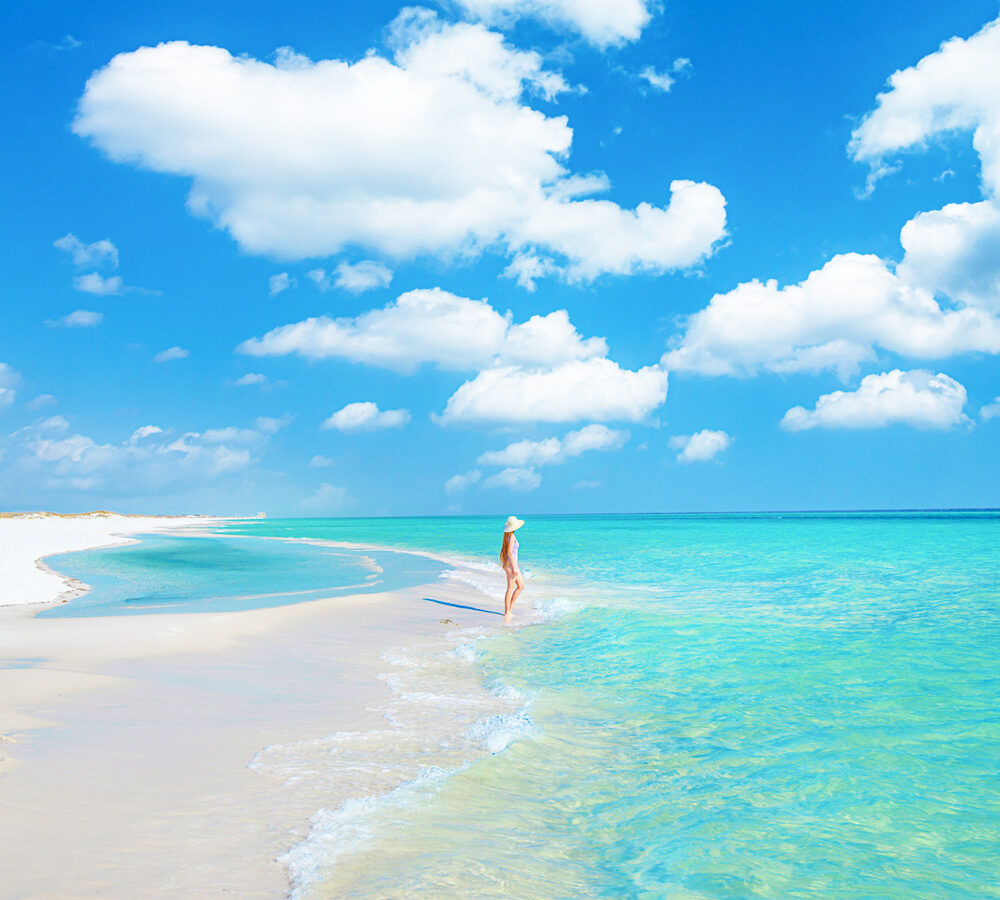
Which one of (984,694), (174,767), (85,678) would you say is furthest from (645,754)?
(85,678)

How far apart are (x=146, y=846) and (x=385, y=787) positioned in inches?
78.8

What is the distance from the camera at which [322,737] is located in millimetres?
7297

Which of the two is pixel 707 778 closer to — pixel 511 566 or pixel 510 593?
pixel 510 593

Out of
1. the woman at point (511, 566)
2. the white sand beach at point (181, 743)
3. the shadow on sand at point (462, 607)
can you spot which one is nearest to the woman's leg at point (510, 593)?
the woman at point (511, 566)

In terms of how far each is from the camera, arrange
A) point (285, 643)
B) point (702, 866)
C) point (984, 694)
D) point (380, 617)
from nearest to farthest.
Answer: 1. point (702, 866)
2. point (984, 694)
3. point (285, 643)
4. point (380, 617)

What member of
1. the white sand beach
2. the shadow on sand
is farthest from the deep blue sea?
the shadow on sand

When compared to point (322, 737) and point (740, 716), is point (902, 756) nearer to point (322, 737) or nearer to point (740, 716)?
point (740, 716)

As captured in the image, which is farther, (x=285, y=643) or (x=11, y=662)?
(x=285, y=643)

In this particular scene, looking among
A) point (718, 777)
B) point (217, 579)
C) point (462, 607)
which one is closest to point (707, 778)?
point (718, 777)

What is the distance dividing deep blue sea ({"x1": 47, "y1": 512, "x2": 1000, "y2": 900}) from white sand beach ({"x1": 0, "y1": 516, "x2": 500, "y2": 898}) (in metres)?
0.53

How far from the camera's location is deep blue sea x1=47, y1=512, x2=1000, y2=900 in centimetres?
475

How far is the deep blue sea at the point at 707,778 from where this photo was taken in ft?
15.6

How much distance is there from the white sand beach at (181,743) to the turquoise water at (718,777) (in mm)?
776

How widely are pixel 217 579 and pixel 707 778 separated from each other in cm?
2291
